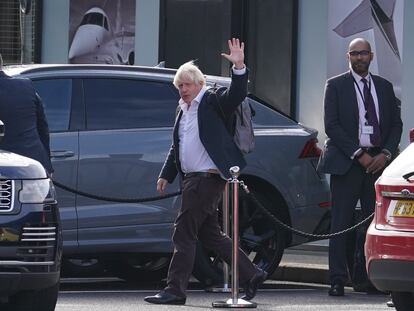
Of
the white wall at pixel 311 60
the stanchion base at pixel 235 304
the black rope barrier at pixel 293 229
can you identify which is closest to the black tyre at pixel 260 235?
the black rope barrier at pixel 293 229

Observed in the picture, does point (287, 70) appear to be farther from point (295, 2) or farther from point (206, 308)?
point (206, 308)

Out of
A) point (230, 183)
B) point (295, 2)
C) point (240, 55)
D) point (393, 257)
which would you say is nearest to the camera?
point (393, 257)

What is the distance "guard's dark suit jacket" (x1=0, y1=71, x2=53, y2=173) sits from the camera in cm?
1111

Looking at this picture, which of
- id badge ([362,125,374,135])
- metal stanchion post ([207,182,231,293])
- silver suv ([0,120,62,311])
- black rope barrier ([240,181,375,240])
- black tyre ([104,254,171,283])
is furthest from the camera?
black tyre ([104,254,171,283])

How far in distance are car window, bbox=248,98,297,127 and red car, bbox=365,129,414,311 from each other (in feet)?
11.0

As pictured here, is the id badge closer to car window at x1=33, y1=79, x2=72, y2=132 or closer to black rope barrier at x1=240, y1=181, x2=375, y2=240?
black rope barrier at x1=240, y1=181, x2=375, y2=240

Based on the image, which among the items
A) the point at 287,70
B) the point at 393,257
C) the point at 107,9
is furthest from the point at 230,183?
the point at 107,9

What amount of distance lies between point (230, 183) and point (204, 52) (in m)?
6.28

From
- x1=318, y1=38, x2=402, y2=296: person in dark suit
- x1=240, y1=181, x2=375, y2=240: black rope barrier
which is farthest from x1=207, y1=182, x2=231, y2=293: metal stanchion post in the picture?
x1=318, y1=38, x2=402, y2=296: person in dark suit

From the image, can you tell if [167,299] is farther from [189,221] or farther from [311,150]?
[311,150]

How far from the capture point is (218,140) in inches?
431

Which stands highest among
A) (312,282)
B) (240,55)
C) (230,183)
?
(240,55)

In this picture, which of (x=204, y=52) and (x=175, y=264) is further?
(x=204, y=52)

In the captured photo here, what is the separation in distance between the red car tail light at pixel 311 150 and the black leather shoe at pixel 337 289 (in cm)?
121
